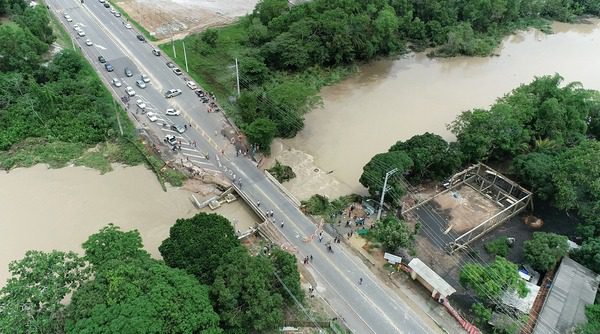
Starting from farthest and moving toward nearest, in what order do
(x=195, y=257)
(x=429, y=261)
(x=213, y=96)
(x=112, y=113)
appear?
(x=213, y=96) → (x=112, y=113) → (x=429, y=261) → (x=195, y=257)

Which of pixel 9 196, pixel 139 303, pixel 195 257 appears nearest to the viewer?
pixel 139 303

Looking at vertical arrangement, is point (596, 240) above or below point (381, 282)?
above

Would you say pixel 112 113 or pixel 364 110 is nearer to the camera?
pixel 112 113

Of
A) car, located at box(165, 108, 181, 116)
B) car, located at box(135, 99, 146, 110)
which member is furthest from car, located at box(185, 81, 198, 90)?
car, located at box(135, 99, 146, 110)

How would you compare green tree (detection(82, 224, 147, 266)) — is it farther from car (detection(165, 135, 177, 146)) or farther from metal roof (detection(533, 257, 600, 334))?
metal roof (detection(533, 257, 600, 334))

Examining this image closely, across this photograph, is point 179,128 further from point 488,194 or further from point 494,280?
point 494,280

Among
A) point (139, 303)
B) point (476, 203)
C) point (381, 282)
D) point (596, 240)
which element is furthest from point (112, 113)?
point (596, 240)

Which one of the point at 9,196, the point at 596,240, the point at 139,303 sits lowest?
the point at 9,196

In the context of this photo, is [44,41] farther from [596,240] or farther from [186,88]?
[596,240]
